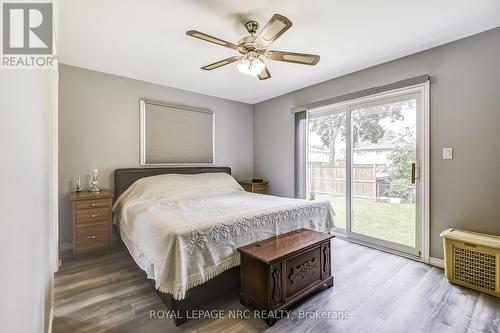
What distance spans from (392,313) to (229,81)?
3497mm

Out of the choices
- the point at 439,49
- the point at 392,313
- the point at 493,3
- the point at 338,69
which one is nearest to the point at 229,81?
the point at 338,69

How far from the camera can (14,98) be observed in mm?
730

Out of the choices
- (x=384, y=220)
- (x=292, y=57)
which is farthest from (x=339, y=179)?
(x=292, y=57)

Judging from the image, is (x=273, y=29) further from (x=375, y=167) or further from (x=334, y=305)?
(x=375, y=167)

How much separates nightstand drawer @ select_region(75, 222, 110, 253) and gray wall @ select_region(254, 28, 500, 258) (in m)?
4.01

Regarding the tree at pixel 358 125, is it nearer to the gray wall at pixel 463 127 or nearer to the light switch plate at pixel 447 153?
the gray wall at pixel 463 127

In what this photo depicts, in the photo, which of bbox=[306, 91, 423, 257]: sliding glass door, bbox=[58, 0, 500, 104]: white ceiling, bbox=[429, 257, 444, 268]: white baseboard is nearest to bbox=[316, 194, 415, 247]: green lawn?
bbox=[306, 91, 423, 257]: sliding glass door

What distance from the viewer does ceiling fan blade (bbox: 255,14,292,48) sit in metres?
1.59

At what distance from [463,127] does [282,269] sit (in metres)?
2.50

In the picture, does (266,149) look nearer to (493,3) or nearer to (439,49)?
(439,49)

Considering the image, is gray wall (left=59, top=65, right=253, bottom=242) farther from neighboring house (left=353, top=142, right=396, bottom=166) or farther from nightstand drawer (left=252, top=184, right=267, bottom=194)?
neighboring house (left=353, top=142, right=396, bottom=166)

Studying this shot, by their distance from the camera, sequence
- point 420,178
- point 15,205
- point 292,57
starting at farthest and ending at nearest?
1. point 420,178
2. point 292,57
3. point 15,205

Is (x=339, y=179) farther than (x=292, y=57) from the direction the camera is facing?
Yes

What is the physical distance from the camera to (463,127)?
2482 millimetres
